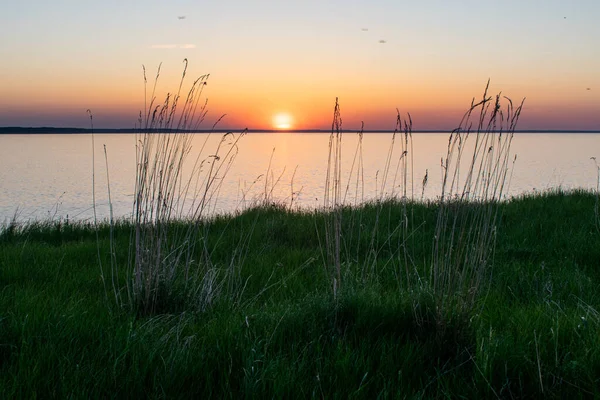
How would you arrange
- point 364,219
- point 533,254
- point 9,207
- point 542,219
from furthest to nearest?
point 9,207 → point 364,219 → point 542,219 → point 533,254

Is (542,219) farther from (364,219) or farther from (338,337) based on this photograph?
(338,337)

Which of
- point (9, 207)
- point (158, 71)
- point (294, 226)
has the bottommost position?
point (9, 207)

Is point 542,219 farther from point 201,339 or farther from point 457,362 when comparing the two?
point 201,339

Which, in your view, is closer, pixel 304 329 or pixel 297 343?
pixel 297 343

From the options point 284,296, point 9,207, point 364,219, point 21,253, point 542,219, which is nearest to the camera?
point 284,296

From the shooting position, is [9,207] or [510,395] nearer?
[510,395]

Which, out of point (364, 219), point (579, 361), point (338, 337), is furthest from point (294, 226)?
point (579, 361)

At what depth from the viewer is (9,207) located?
1451cm

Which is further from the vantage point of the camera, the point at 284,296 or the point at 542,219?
the point at 542,219

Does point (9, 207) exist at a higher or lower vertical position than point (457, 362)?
lower

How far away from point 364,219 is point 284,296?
13.5 ft

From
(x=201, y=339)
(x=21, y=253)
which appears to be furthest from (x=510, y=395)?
(x=21, y=253)

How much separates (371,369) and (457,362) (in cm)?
51

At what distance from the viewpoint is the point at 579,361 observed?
94.2 inches
